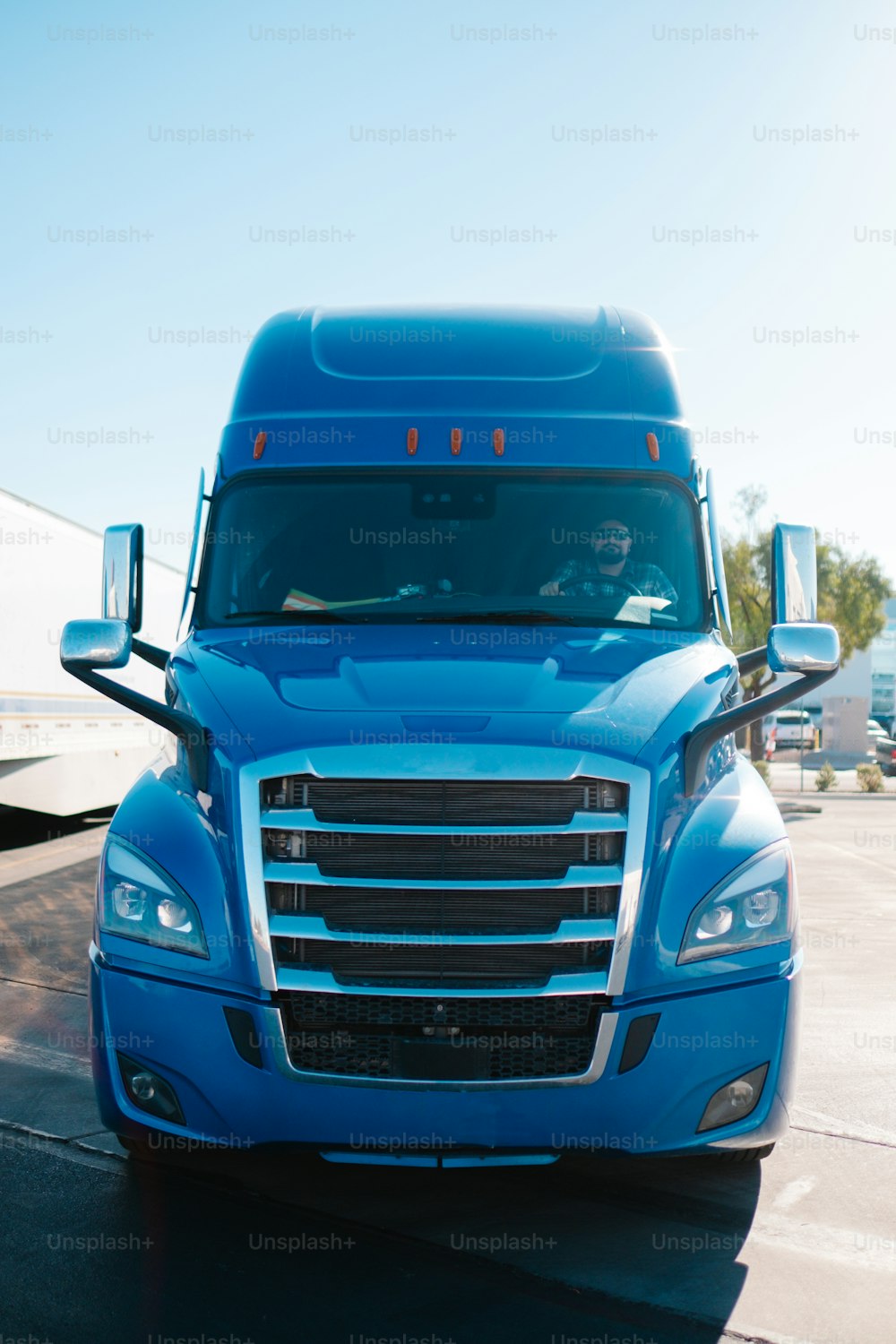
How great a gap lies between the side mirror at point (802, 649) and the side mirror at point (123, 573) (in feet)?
8.71

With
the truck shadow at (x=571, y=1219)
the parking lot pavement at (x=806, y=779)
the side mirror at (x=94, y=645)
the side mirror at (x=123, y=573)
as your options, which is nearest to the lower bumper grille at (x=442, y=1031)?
the truck shadow at (x=571, y=1219)

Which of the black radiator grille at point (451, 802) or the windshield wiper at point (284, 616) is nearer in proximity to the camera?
the black radiator grille at point (451, 802)

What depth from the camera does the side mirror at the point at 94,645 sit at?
512cm

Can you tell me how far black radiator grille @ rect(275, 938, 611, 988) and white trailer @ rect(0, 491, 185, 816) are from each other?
11018mm

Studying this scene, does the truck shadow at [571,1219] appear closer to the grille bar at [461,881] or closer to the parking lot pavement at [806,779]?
the grille bar at [461,881]

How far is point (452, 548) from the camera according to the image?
538cm

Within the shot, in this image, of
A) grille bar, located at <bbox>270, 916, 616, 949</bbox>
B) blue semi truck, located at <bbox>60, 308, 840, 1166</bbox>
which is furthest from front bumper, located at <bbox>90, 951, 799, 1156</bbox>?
grille bar, located at <bbox>270, 916, 616, 949</bbox>

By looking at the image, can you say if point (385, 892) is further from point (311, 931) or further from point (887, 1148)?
point (887, 1148)

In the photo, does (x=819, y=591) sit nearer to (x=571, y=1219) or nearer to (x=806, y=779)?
(x=806, y=779)

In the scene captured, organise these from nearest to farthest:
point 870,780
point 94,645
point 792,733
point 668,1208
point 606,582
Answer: point 668,1208 < point 94,645 < point 606,582 < point 870,780 < point 792,733

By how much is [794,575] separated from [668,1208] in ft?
7.84

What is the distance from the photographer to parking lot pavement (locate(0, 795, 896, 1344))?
150 inches

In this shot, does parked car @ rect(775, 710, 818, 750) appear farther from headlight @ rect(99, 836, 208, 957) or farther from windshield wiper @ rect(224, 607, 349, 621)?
headlight @ rect(99, 836, 208, 957)

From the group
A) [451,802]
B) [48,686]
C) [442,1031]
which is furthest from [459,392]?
[48,686]
